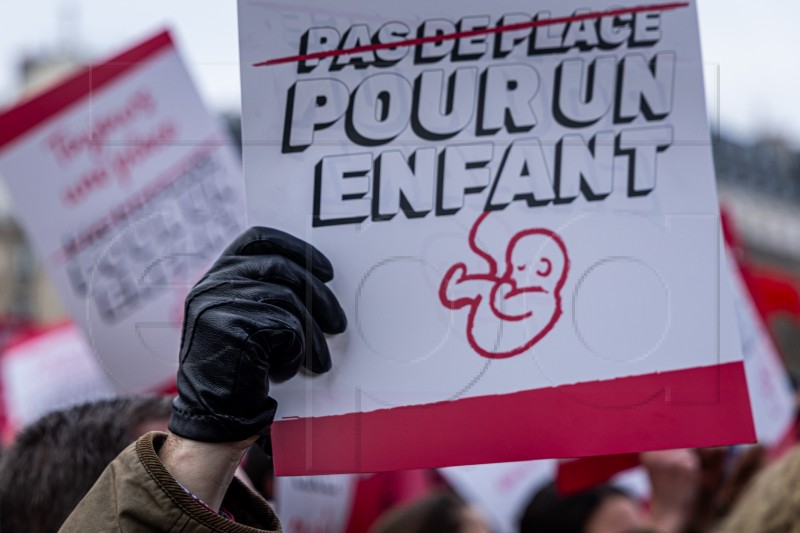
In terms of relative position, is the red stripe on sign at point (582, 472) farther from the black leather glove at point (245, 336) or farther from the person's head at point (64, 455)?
the black leather glove at point (245, 336)

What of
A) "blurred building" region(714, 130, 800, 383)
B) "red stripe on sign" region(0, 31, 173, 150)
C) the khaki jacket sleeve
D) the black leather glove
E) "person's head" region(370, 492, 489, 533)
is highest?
"blurred building" region(714, 130, 800, 383)

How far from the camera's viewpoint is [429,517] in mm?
3506

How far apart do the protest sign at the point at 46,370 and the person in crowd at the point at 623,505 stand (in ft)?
8.29

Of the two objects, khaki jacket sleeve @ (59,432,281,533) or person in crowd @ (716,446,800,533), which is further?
person in crowd @ (716,446,800,533)

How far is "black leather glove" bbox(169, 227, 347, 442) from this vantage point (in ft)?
5.00

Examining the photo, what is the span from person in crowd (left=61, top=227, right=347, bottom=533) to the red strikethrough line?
1.06 ft

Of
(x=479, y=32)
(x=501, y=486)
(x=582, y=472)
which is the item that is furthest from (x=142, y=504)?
(x=501, y=486)

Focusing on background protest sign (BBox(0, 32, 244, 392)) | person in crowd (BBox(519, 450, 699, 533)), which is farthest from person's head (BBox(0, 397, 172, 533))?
person in crowd (BBox(519, 450, 699, 533))

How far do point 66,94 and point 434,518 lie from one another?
66.3 inches

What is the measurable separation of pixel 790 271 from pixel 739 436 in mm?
57670

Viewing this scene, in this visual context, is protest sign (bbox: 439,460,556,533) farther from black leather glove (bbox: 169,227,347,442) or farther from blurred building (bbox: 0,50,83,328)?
blurred building (bbox: 0,50,83,328)

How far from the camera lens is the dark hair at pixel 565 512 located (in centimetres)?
382

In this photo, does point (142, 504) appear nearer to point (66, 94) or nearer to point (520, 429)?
point (520, 429)

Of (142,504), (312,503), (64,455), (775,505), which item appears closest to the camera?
(142,504)
